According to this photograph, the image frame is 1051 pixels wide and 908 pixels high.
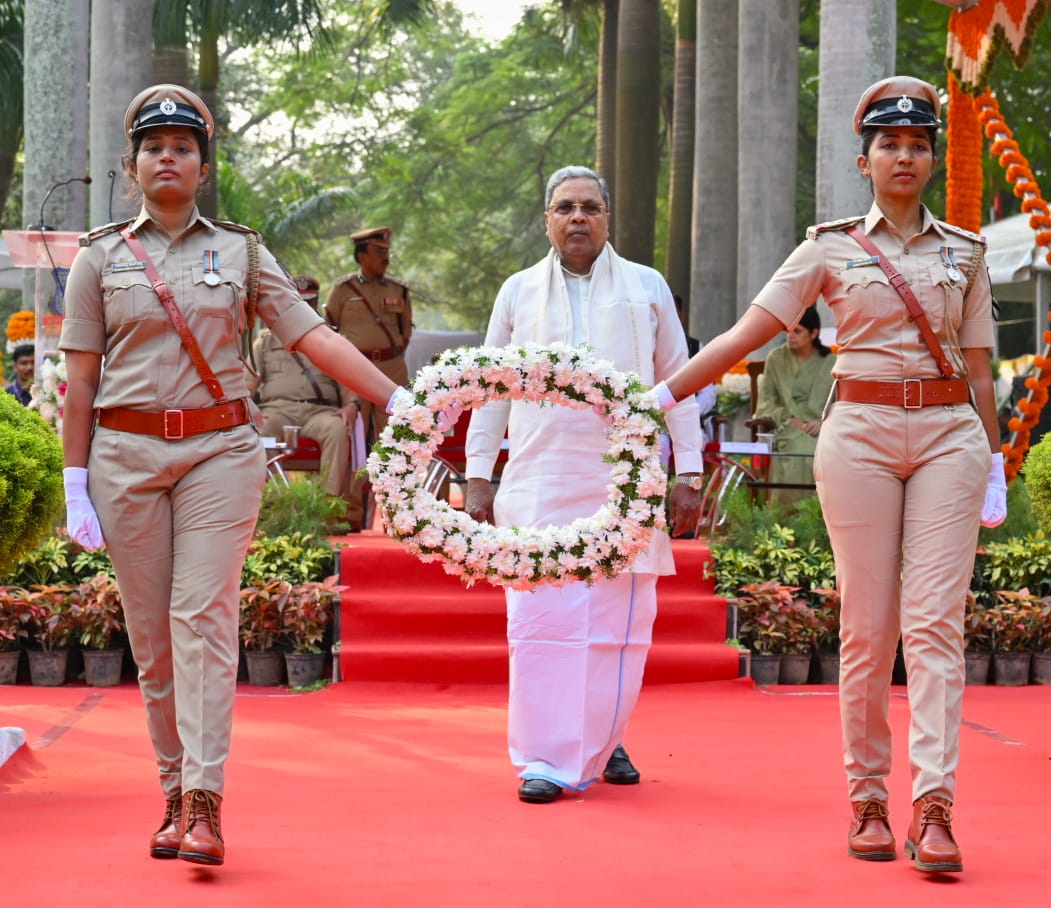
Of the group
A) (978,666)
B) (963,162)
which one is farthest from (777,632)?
(963,162)

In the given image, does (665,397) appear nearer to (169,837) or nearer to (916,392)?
(916,392)

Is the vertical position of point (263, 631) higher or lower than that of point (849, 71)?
lower

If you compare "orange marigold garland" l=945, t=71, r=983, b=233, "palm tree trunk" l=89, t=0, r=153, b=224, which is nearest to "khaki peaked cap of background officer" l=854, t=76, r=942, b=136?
"orange marigold garland" l=945, t=71, r=983, b=233

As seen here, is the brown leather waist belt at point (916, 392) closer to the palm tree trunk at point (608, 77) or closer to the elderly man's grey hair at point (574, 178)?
the elderly man's grey hair at point (574, 178)

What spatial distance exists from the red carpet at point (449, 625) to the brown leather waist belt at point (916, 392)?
433 cm

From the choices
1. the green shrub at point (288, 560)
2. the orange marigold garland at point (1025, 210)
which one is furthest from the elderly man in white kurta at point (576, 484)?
the orange marigold garland at point (1025, 210)

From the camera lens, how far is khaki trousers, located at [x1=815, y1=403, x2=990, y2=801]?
5016 mm

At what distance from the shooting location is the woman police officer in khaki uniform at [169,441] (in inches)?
196

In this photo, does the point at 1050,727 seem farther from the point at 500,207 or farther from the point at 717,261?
the point at 500,207

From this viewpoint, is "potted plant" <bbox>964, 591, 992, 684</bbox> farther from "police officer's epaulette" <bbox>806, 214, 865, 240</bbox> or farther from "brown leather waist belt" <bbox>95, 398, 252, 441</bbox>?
"brown leather waist belt" <bbox>95, 398, 252, 441</bbox>

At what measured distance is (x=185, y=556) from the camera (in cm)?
500

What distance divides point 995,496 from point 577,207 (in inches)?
78.9

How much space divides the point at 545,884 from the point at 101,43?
10583 mm

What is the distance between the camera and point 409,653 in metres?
9.27
